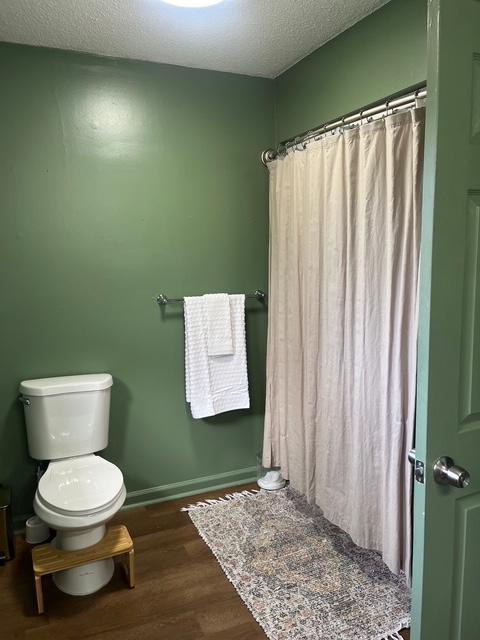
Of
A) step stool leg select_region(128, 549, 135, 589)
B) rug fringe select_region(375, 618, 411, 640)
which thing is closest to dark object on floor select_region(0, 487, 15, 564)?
step stool leg select_region(128, 549, 135, 589)

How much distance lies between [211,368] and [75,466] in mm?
890

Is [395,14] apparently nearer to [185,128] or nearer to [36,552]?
[185,128]

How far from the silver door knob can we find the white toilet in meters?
1.40

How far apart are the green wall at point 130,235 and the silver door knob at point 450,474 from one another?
1.85m

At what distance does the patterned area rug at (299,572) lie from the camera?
1891 millimetres

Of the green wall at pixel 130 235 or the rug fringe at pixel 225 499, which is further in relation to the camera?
the rug fringe at pixel 225 499

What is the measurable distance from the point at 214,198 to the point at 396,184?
3.91 feet

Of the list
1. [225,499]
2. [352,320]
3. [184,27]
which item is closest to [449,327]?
[352,320]

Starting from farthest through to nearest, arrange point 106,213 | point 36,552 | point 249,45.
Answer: point 106,213, point 249,45, point 36,552

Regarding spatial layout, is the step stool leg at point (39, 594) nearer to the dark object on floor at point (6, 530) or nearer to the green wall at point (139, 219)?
the dark object on floor at point (6, 530)

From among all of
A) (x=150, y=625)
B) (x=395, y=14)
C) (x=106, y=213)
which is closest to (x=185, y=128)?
(x=106, y=213)

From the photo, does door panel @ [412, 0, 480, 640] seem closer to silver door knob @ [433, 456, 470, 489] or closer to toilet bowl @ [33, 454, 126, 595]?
silver door knob @ [433, 456, 470, 489]

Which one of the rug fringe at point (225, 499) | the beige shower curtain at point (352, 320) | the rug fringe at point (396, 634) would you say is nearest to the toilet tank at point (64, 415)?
the rug fringe at point (225, 499)

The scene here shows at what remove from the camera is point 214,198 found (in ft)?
9.25
